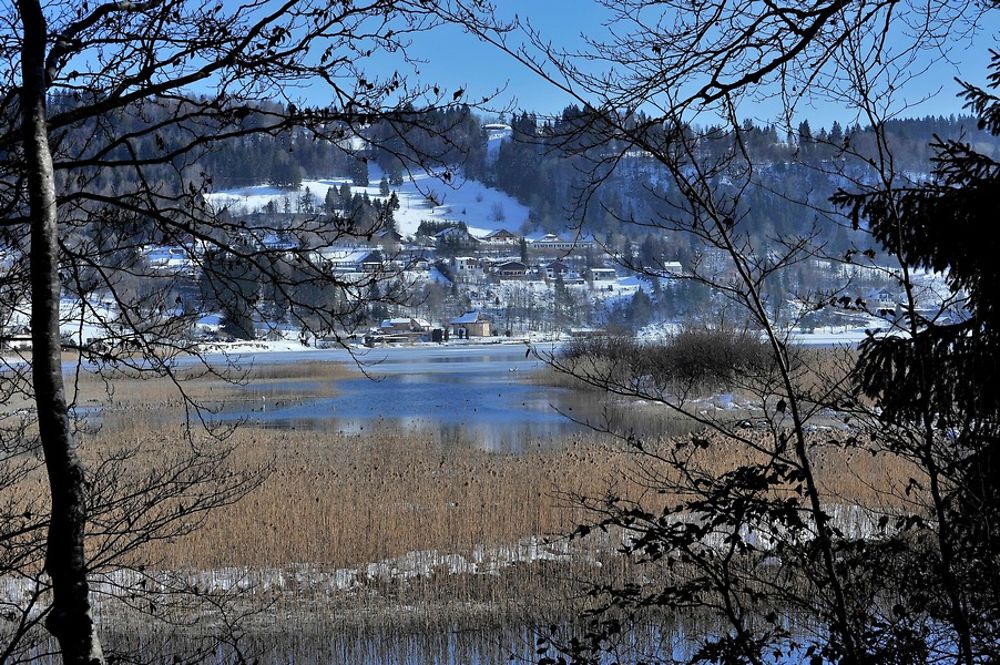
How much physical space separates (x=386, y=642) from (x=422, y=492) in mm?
5700

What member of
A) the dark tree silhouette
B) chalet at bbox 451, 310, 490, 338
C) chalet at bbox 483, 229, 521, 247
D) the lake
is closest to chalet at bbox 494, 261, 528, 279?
chalet at bbox 483, 229, 521, 247

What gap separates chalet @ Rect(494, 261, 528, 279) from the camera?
14538 centimetres

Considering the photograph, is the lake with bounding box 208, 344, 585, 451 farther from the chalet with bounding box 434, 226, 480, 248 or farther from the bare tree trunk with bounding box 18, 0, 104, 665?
the chalet with bounding box 434, 226, 480, 248

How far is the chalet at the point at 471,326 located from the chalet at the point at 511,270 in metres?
31.7

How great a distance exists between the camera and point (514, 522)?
12.4 meters

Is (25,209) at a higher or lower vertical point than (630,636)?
higher

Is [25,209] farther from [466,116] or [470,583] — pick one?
[470,583]

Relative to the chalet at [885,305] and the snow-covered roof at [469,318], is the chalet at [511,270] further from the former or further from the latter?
the chalet at [885,305]

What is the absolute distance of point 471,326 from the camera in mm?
109250

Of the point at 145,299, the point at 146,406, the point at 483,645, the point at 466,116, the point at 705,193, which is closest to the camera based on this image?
the point at 705,193

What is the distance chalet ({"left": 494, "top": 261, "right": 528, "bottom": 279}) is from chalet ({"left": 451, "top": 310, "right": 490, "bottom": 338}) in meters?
31.7

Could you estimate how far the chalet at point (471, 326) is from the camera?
107213mm

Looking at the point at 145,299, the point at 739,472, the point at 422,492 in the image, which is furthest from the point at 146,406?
the point at 739,472

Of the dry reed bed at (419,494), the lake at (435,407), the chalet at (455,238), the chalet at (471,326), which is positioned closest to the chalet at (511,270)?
the chalet at (455,238)
